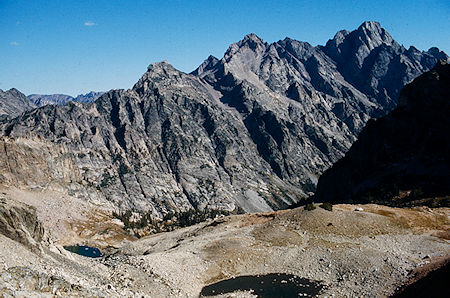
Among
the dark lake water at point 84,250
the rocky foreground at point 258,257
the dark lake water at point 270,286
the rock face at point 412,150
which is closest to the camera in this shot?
the rocky foreground at point 258,257

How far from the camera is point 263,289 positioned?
45.4 meters

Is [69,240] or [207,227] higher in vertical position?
[207,227]

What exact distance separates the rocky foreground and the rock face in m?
55.7

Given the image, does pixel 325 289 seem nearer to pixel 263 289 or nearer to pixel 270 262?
pixel 263 289

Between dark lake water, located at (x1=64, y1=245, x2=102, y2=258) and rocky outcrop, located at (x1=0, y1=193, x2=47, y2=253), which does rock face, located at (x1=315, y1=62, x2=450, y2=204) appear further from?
dark lake water, located at (x1=64, y1=245, x2=102, y2=258)

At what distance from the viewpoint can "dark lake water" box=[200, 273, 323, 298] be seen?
43562 millimetres

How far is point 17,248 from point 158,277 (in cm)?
1981

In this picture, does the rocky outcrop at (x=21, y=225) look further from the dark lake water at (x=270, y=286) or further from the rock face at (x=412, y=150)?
the rock face at (x=412, y=150)

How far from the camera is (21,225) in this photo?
117 ft

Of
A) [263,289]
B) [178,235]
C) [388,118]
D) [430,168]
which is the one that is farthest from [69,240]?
[388,118]

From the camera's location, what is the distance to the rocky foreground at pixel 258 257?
104ft

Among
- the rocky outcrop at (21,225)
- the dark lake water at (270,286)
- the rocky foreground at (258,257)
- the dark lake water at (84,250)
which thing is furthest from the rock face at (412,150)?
the dark lake water at (84,250)

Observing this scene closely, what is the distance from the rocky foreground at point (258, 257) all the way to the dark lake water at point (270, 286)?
1.31 metres

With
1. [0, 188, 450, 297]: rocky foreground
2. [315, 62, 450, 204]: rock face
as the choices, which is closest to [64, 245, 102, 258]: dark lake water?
[0, 188, 450, 297]: rocky foreground
